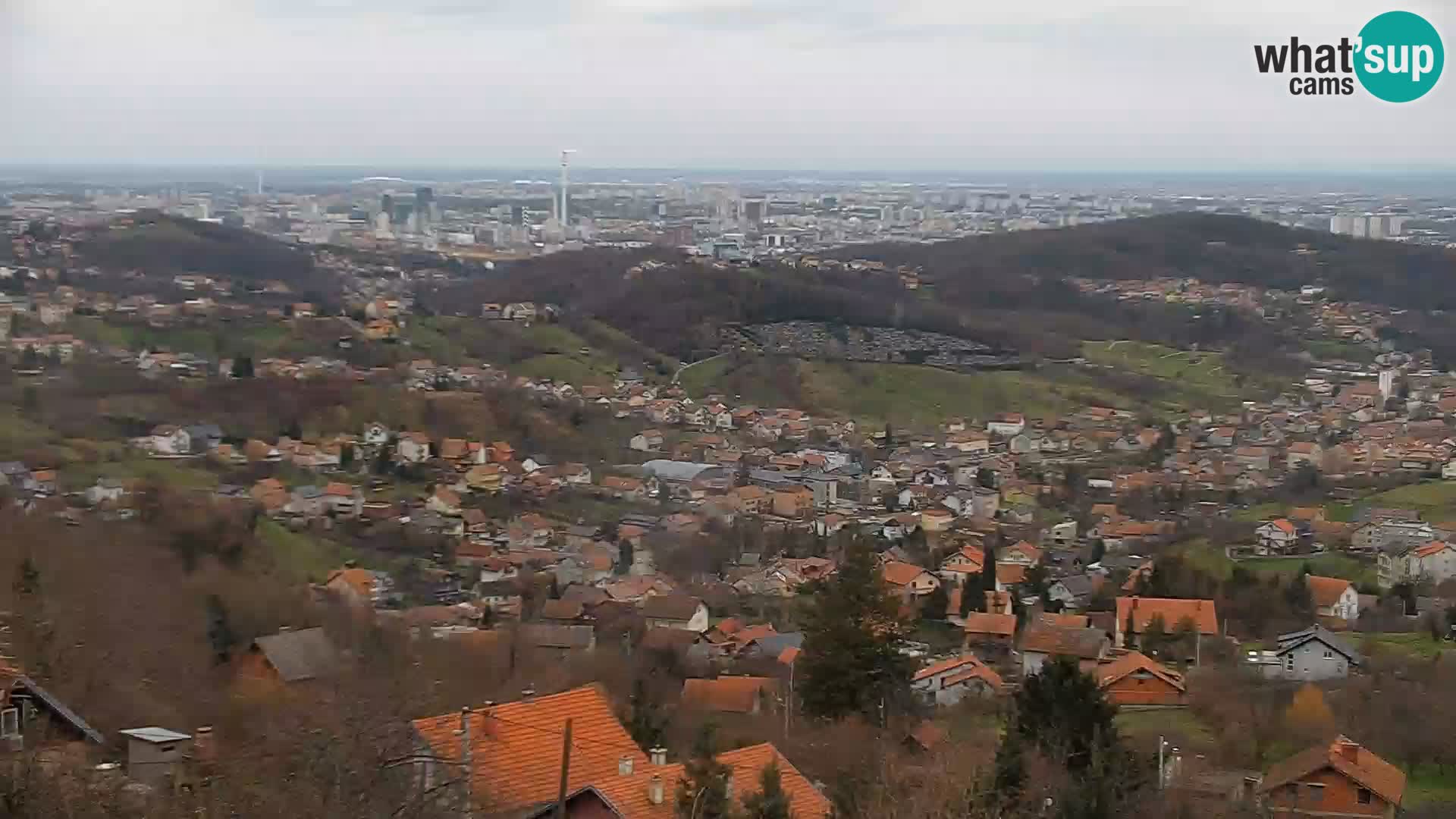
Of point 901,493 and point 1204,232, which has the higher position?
point 1204,232

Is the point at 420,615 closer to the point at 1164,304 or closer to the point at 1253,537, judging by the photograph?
the point at 1253,537

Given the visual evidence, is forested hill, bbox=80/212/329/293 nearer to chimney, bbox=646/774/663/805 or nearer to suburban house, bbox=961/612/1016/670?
suburban house, bbox=961/612/1016/670

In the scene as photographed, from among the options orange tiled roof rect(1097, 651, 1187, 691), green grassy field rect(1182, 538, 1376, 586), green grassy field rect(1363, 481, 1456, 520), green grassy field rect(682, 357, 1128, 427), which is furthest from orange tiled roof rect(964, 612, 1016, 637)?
green grassy field rect(682, 357, 1128, 427)

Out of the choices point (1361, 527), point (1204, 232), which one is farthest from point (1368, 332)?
point (1361, 527)

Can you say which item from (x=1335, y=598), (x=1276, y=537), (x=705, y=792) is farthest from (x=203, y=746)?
(x=1276, y=537)

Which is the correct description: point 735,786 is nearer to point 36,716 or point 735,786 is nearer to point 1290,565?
point 36,716

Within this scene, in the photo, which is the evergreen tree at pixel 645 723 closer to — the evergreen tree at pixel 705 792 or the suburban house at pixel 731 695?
the evergreen tree at pixel 705 792
